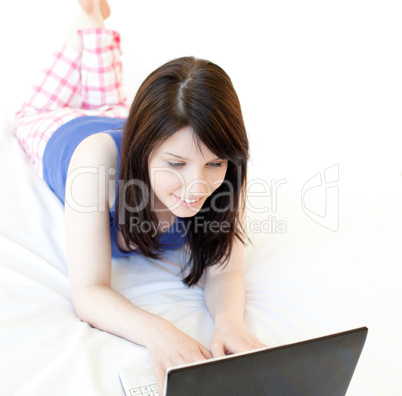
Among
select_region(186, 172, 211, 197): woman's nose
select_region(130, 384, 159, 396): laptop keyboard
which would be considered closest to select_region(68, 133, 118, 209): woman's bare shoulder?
select_region(186, 172, 211, 197): woman's nose

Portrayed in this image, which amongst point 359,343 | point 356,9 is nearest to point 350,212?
point 359,343

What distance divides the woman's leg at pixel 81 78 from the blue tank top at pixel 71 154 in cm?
27

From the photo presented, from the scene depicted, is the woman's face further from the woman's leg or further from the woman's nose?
the woman's leg

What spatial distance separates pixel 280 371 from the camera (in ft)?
2.22

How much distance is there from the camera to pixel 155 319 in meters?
0.94

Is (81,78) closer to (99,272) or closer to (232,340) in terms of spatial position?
(99,272)

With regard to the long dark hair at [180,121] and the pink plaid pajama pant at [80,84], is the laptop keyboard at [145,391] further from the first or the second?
the pink plaid pajama pant at [80,84]

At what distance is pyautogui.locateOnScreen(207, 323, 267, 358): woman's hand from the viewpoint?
0.92 m

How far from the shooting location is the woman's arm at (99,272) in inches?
34.8

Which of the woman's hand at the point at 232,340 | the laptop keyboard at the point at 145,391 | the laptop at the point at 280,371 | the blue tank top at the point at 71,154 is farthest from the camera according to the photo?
the blue tank top at the point at 71,154

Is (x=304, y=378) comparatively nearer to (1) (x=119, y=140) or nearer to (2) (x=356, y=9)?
(1) (x=119, y=140)
